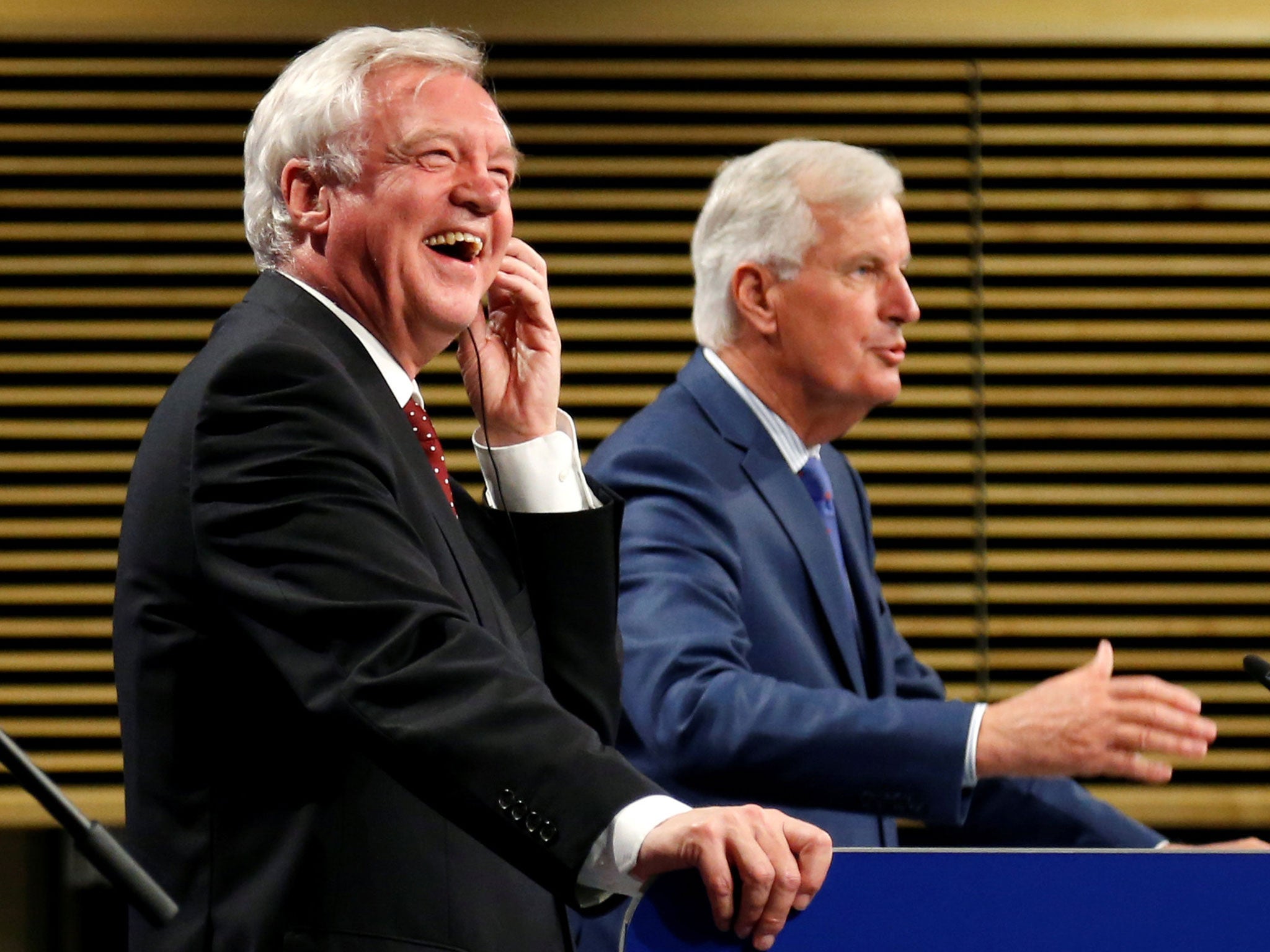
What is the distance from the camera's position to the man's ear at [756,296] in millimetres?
2885

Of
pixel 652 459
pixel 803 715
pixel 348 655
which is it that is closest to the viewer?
pixel 348 655

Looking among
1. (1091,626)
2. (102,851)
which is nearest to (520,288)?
(102,851)

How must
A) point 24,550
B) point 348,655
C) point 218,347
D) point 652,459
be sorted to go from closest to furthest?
point 348,655, point 218,347, point 652,459, point 24,550

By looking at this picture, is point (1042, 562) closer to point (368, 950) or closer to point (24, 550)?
point (24, 550)

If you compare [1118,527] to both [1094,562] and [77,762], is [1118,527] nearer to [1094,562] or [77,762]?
[1094,562]

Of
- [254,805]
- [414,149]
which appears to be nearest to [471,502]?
[414,149]

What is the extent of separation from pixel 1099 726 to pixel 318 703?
1.05 meters

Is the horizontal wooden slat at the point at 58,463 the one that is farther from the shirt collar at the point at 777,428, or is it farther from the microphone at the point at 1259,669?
the microphone at the point at 1259,669

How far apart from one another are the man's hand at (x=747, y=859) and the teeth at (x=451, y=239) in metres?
0.82

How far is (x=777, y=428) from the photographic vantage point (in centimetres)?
280

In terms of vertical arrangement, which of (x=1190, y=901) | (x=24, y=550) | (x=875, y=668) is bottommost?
(x=24, y=550)

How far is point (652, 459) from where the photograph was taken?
261 centimetres

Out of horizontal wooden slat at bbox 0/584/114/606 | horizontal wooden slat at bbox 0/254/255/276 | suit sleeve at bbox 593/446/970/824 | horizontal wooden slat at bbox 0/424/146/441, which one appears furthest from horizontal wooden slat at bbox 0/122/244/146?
suit sleeve at bbox 593/446/970/824

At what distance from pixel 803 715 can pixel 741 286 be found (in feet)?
3.04
